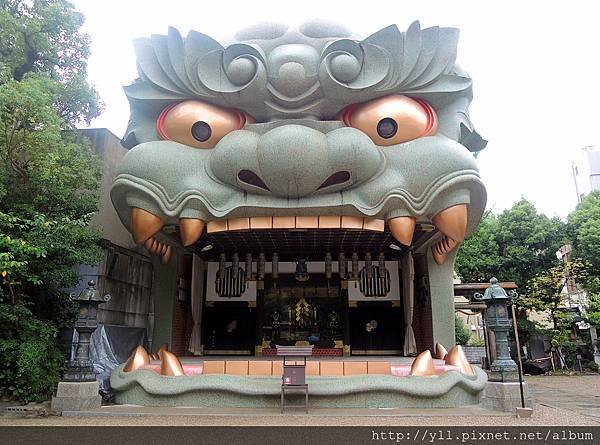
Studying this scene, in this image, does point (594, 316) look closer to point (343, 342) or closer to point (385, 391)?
point (343, 342)

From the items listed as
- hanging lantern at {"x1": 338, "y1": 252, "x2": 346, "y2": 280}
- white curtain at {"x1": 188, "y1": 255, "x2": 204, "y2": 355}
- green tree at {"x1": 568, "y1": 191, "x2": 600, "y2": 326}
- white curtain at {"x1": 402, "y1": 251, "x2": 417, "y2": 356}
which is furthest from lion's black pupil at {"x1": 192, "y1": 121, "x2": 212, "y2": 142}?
green tree at {"x1": 568, "y1": 191, "x2": 600, "y2": 326}

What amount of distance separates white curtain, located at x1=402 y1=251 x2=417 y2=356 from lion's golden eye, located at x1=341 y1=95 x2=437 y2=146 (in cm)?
388

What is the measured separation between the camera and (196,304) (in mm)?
12875

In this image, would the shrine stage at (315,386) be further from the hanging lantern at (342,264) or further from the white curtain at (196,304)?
the hanging lantern at (342,264)

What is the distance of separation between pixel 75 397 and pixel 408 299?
8.05 metres

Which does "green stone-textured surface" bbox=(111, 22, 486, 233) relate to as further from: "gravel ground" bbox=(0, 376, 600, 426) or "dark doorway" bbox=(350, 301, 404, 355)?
"dark doorway" bbox=(350, 301, 404, 355)

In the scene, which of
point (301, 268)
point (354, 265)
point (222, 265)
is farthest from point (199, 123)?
point (354, 265)

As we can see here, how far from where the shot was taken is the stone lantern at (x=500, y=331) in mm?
8367

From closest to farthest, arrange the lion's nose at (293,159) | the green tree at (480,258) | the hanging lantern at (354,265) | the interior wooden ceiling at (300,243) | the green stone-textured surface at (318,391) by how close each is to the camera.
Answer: the green stone-textured surface at (318,391)
the lion's nose at (293,159)
the interior wooden ceiling at (300,243)
the hanging lantern at (354,265)
the green tree at (480,258)

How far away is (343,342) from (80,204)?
25.7ft

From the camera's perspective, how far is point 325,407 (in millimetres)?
8664

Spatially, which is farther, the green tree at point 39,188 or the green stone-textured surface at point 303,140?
the green stone-textured surface at point 303,140

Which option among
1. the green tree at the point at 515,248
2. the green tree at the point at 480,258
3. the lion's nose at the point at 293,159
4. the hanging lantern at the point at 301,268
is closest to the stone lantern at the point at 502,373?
the lion's nose at the point at 293,159

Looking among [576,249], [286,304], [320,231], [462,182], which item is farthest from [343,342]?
[576,249]
